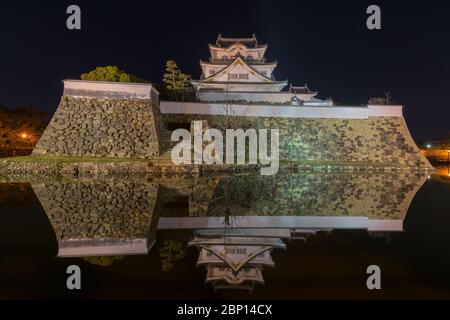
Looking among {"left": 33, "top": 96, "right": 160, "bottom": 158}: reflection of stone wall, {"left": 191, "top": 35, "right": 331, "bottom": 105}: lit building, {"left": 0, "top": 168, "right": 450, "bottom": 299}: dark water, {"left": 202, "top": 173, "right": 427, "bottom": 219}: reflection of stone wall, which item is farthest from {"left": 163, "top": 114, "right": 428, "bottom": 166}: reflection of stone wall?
{"left": 0, "top": 168, "right": 450, "bottom": 299}: dark water

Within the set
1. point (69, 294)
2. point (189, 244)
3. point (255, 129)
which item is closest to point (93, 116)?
point (255, 129)

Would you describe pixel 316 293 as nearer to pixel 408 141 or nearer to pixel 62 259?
pixel 62 259

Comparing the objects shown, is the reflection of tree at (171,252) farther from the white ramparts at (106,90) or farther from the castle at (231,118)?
the white ramparts at (106,90)

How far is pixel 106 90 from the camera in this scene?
23.6 m

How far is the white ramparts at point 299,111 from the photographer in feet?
92.7

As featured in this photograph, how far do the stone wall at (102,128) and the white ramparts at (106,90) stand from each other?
62 mm

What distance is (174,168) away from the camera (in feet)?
63.6

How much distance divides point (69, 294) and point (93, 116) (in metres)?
20.2

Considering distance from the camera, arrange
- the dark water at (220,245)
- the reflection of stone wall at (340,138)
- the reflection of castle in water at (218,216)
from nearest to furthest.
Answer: the dark water at (220,245) < the reflection of castle in water at (218,216) < the reflection of stone wall at (340,138)

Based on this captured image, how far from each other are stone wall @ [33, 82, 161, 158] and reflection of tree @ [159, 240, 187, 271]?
1587 cm

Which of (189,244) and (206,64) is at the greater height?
(206,64)

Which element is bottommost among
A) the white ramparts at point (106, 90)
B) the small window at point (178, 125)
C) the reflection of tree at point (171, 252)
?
the reflection of tree at point (171, 252)

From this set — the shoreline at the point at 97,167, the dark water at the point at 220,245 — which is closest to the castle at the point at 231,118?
the shoreline at the point at 97,167

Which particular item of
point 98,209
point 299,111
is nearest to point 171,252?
point 98,209
